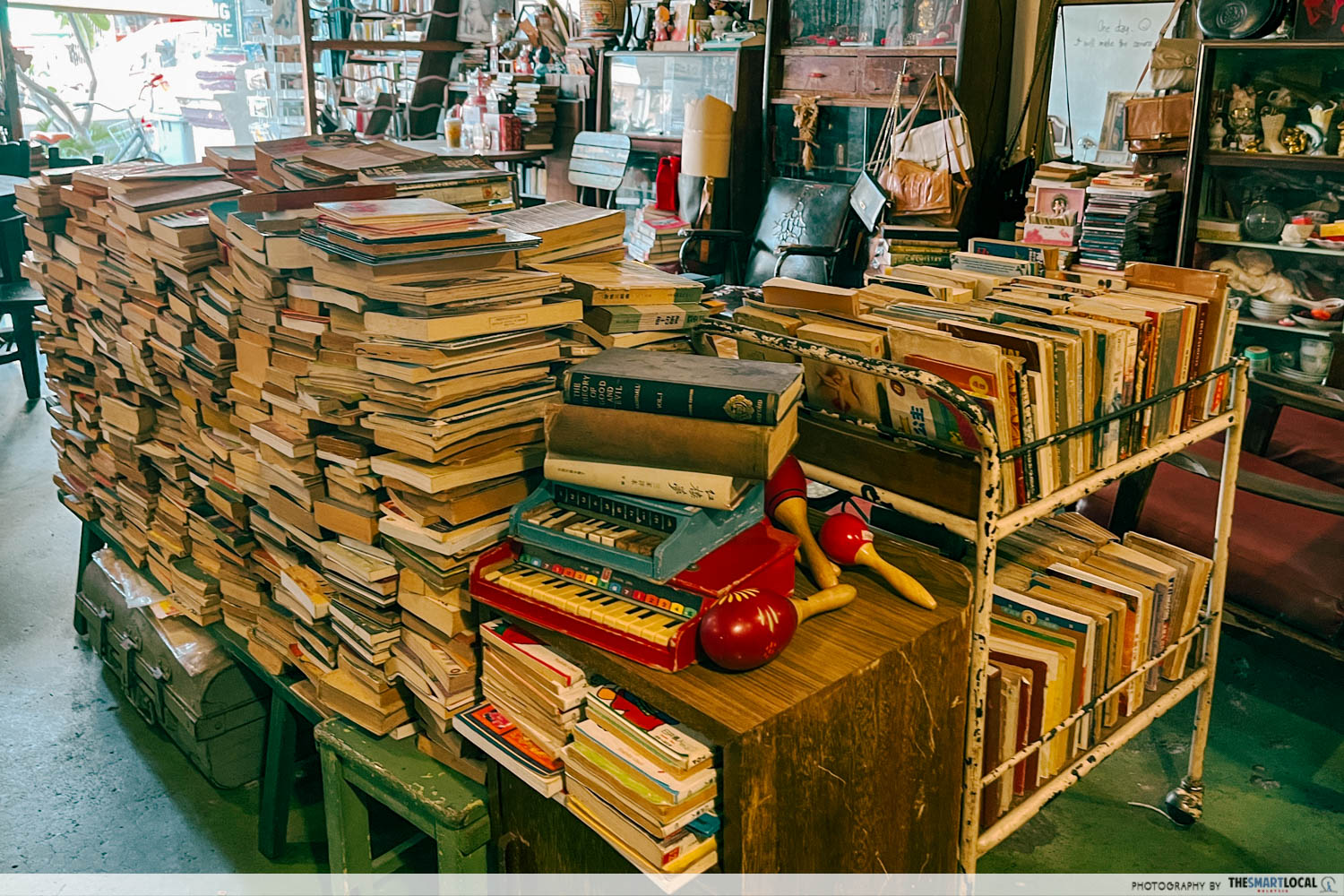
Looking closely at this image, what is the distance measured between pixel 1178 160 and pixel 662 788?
158 inches

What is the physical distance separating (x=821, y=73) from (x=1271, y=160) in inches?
81.9

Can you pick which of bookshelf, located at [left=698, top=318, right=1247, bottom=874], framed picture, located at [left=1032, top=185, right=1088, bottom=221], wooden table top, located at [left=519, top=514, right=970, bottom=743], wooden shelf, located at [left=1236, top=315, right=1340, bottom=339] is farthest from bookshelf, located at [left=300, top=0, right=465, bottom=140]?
wooden table top, located at [left=519, top=514, right=970, bottom=743]

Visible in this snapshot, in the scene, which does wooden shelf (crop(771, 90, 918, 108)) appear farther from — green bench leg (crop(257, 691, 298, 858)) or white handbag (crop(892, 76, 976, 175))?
green bench leg (crop(257, 691, 298, 858))

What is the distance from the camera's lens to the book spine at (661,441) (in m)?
1.64

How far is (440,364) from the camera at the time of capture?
188 centimetres

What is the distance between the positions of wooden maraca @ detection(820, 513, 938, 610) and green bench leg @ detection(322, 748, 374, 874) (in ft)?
3.54

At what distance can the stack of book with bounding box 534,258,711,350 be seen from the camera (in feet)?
6.72

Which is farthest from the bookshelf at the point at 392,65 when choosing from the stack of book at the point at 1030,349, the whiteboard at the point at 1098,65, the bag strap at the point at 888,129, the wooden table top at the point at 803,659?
the wooden table top at the point at 803,659

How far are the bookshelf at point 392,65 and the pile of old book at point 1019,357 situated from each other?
5886 mm

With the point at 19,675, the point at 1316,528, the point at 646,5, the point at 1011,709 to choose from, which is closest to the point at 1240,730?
the point at 1316,528

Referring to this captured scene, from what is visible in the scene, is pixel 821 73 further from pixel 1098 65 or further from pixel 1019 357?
pixel 1019 357

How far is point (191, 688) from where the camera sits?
109 inches

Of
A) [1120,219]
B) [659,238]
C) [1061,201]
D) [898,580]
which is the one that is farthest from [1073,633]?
[659,238]

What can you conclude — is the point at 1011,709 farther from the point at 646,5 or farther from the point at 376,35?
the point at 376,35
